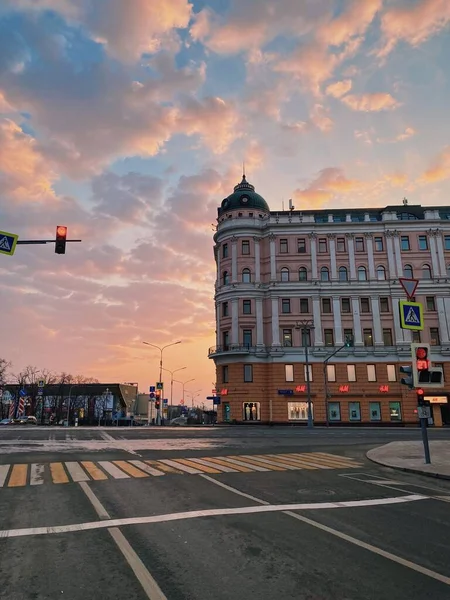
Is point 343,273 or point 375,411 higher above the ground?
point 343,273

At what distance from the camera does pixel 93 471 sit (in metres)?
12.6

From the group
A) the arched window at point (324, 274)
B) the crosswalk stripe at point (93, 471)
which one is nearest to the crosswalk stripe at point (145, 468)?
the crosswalk stripe at point (93, 471)

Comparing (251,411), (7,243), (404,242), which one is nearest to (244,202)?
(404,242)

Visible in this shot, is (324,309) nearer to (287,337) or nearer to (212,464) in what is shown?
(287,337)

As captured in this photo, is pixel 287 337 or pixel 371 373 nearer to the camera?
pixel 371 373

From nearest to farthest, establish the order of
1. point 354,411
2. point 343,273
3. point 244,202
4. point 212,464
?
1. point 212,464
2. point 354,411
3. point 343,273
4. point 244,202

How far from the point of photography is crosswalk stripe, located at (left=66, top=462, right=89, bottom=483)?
1136cm

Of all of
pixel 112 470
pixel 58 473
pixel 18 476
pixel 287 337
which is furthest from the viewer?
pixel 287 337

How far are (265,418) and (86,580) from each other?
46.8 m

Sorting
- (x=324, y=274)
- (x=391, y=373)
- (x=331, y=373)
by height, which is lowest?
(x=391, y=373)

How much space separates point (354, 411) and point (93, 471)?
1701 inches

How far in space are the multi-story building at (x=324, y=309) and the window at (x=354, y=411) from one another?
0.13 m

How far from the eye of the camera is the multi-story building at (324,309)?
5038 centimetres

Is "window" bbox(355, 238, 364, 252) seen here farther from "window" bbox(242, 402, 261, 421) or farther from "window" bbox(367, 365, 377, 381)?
"window" bbox(242, 402, 261, 421)
